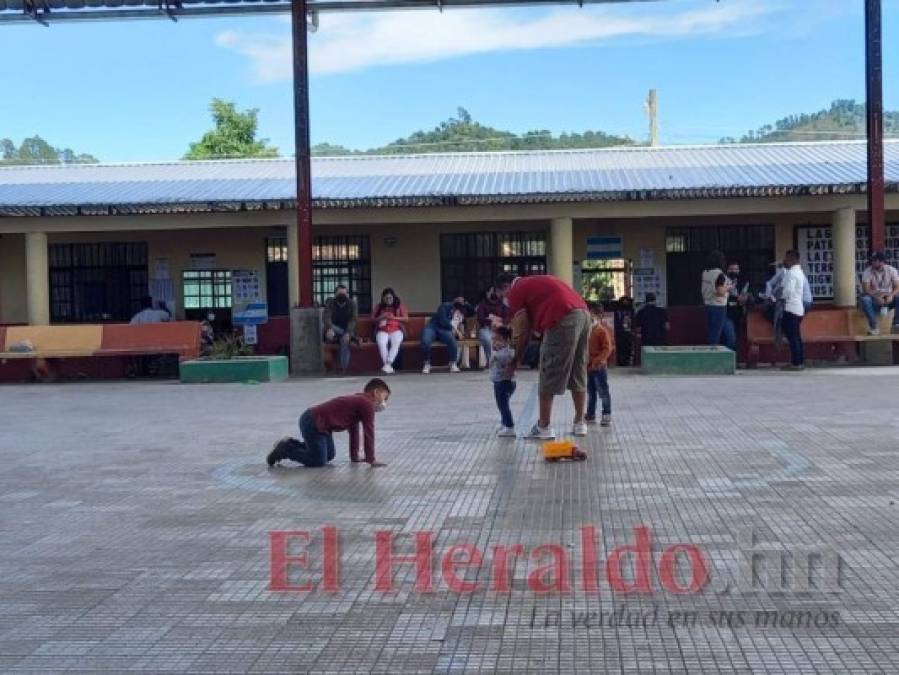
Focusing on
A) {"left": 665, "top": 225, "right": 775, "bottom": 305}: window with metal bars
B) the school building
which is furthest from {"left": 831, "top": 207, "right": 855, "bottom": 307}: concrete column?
{"left": 665, "top": 225, "right": 775, "bottom": 305}: window with metal bars

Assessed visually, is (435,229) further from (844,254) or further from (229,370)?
(844,254)

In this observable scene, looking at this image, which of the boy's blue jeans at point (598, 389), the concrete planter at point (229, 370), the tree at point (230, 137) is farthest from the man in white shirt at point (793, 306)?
the tree at point (230, 137)

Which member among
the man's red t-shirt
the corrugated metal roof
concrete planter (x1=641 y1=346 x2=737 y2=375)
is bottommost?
concrete planter (x1=641 y1=346 x2=737 y2=375)

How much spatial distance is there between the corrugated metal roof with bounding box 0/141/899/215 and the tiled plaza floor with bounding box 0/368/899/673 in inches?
326

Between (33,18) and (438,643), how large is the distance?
1682cm

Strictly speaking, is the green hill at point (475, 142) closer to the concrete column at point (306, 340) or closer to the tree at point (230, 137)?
the tree at point (230, 137)

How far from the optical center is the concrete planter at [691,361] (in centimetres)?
1627

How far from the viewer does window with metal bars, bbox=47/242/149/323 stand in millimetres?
22844

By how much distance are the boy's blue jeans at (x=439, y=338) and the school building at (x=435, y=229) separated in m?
2.38

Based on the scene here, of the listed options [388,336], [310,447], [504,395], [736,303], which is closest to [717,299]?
[736,303]

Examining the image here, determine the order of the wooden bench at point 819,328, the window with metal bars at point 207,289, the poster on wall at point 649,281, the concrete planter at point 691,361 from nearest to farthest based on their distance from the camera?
the concrete planter at point 691,361 < the wooden bench at point 819,328 < the poster on wall at point 649,281 < the window with metal bars at point 207,289

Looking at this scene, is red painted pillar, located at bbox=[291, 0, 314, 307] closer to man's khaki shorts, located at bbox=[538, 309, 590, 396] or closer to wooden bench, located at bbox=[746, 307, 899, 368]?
wooden bench, located at bbox=[746, 307, 899, 368]

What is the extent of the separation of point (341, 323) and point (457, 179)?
4585mm

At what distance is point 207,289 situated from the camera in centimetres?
2266
